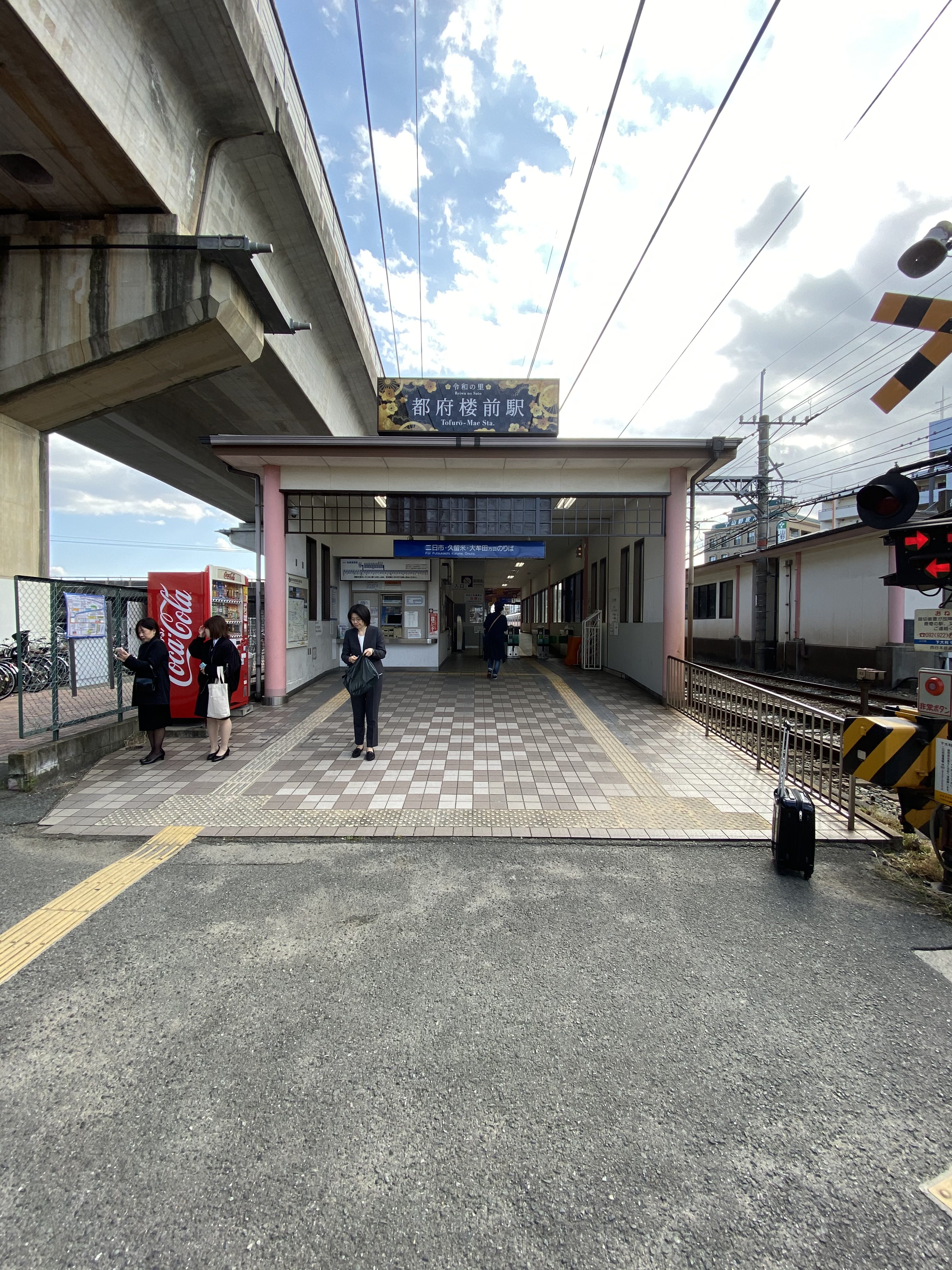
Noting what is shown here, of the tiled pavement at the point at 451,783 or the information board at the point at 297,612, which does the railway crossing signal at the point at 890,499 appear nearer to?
the tiled pavement at the point at 451,783

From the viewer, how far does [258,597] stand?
1007 centimetres

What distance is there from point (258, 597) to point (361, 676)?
4.77 meters

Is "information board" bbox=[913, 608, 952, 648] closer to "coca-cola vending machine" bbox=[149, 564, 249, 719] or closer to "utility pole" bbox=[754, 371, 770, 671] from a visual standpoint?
"coca-cola vending machine" bbox=[149, 564, 249, 719]

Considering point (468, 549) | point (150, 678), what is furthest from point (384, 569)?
point (150, 678)

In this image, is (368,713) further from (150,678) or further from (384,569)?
(384,569)

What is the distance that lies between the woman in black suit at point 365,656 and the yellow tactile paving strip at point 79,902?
7.40 feet

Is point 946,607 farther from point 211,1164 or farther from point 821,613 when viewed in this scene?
point 821,613

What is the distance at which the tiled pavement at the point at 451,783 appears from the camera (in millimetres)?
4574

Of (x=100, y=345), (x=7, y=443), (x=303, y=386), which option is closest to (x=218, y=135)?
(x=100, y=345)

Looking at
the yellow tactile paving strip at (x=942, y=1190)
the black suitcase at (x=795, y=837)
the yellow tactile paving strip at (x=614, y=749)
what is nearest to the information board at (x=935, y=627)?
the black suitcase at (x=795, y=837)

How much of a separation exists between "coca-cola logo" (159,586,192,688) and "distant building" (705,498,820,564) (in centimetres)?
1798

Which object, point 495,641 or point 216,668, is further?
point 495,641

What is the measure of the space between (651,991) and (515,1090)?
0.87m

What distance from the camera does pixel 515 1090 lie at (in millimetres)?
1990
